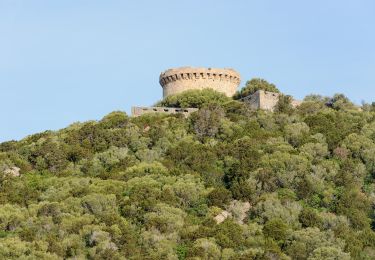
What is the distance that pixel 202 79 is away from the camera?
78.6m

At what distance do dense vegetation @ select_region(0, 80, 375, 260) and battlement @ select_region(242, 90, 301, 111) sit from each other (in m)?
1.24

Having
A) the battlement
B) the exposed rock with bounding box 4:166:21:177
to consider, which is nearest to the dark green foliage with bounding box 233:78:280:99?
the battlement

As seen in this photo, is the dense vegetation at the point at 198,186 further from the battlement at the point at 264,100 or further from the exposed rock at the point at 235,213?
the battlement at the point at 264,100

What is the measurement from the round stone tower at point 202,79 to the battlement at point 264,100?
4949 mm

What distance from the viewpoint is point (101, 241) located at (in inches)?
1989

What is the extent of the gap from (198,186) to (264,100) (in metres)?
16.5

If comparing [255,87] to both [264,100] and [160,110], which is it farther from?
[160,110]

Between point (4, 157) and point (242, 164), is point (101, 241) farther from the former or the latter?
point (4, 157)

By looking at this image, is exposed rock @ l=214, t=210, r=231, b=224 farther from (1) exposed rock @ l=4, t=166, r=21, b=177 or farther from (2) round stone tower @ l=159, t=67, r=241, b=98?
(2) round stone tower @ l=159, t=67, r=241, b=98

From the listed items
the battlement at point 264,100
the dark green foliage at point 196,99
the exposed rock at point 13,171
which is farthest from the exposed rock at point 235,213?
the dark green foliage at point 196,99

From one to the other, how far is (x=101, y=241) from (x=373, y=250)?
41.8 ft

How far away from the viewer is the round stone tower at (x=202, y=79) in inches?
3093

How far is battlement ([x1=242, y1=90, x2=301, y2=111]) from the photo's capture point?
7262cm

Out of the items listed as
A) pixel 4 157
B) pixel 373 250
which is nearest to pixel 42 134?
pixel 4 157
